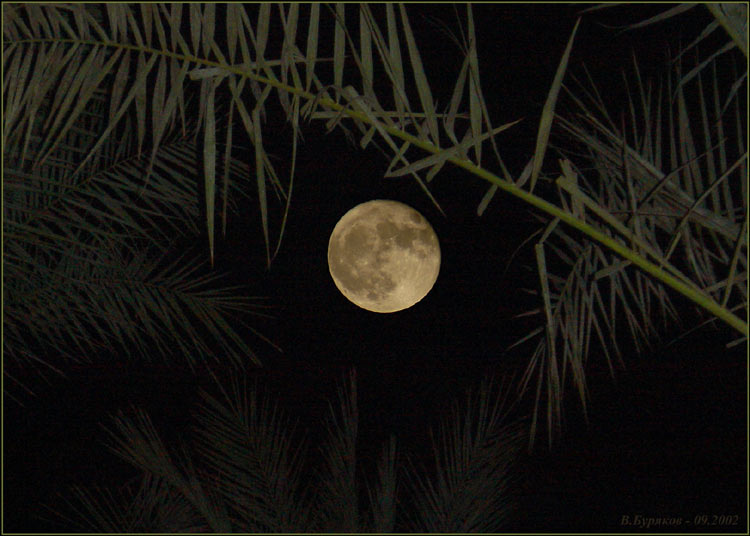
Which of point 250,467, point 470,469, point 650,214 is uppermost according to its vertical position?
point 650,214

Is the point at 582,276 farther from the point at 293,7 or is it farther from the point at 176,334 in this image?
the point at 176,334

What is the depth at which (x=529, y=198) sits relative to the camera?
3.13 feet

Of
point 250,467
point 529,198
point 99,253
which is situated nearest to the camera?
point 529,198

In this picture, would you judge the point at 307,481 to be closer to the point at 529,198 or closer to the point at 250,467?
the point at 250,467

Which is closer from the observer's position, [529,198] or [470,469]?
[529,198]

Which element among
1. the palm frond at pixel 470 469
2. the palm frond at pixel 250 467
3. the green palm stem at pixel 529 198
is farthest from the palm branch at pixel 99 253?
the green palm stem at pixel 529 198

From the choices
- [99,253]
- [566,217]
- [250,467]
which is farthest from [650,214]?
[99,253]

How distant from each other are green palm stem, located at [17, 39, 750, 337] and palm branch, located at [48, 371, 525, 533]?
865mm

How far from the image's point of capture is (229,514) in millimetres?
1854

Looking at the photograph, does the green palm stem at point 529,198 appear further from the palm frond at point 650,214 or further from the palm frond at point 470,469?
the palm frond at point 470,469

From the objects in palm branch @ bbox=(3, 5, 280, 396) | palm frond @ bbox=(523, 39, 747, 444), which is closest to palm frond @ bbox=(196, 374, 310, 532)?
palm branch @ bbox=(3, 5, 280, 396)

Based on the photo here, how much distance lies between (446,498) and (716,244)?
1037mm

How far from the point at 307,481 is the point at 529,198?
47.8 inches

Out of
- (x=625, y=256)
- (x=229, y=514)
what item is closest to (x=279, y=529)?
(x=229, y=514)
